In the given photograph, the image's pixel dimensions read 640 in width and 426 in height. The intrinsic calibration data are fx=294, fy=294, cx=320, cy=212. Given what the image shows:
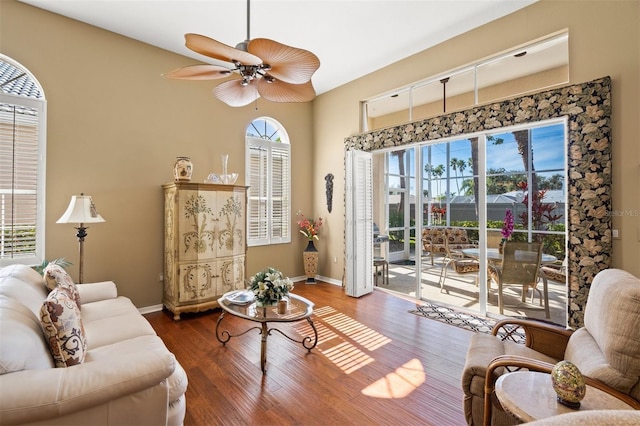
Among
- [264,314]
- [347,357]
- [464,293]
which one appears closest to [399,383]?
[347,357]

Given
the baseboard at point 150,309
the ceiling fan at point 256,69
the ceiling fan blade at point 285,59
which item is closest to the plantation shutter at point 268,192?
the baseboard at point 150,309

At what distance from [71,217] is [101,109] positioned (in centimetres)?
152

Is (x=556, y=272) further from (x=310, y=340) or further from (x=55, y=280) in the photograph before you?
(x=55, y=280)

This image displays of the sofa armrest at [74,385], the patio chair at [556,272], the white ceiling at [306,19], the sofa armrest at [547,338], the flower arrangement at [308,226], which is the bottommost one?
the sofa armrest at [547,338]

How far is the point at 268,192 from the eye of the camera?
5441 millimetres

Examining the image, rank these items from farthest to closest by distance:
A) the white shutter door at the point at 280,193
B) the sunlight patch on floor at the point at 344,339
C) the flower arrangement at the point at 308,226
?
the flower arrangement at the point at 308,226
the white shutter door at the point at 280,193
the sunlight patch on floor at the point at 344,339

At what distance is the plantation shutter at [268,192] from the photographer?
5.26 metres

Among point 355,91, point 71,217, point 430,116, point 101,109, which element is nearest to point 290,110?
point 355,91

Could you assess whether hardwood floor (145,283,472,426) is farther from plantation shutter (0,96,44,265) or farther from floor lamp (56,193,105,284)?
plantation shutter (0,96,44,265)

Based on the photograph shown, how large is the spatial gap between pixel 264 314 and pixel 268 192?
121 inches

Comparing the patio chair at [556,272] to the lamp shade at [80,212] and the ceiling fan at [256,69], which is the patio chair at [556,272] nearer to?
the ceiling fan at [256,69]

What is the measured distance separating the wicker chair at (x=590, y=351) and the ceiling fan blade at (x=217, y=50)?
96.7 inches

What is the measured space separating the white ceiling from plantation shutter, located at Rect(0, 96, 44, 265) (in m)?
1.31

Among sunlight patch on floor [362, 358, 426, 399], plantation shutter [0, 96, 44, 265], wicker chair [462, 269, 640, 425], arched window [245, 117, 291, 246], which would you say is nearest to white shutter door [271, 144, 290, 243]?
arched window [245, 117, 291, 246]
